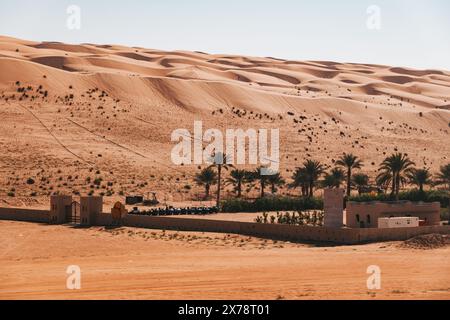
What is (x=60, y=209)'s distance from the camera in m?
56.9

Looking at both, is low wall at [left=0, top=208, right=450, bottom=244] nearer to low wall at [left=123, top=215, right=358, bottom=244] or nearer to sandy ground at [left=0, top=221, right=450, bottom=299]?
low wall at [left=123, top=215, right=358, bottom=244]

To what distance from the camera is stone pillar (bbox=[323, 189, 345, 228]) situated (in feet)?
160

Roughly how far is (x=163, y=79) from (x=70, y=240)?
235 feet

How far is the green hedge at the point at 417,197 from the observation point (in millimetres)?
64062

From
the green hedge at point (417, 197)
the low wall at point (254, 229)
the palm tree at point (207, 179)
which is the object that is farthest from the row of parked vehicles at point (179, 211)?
the green hedge at point (417, 197)

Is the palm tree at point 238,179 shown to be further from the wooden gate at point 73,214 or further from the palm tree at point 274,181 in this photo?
the wooden gate at point 73,214

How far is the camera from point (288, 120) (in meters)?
108

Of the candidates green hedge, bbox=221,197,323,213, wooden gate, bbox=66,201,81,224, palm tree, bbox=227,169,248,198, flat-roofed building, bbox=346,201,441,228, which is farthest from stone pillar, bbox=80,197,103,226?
palm tree, bbox=227,169,248,198

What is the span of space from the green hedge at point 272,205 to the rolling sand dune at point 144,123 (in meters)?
9.41

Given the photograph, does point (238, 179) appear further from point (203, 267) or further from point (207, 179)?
point (203, 267)

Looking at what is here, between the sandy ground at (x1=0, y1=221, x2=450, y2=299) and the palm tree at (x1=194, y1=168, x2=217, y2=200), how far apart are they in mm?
20034

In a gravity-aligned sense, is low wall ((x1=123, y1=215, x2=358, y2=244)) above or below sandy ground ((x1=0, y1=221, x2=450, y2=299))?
above

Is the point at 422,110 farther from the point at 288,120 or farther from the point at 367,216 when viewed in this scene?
the point at 367,216
